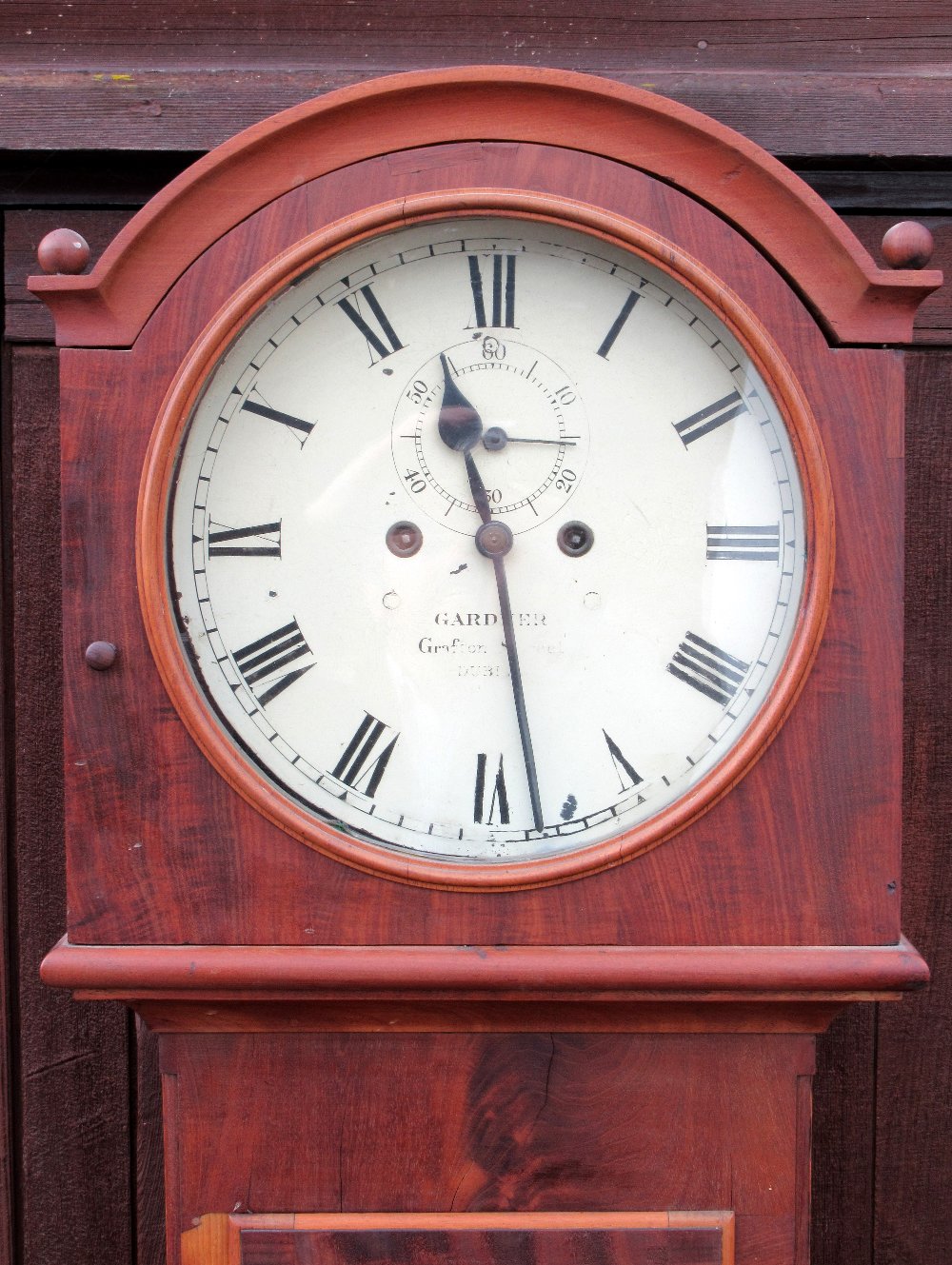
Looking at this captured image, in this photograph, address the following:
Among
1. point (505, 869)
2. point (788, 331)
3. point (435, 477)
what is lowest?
point (505, 869)

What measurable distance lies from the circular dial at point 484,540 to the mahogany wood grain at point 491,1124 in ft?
0.58

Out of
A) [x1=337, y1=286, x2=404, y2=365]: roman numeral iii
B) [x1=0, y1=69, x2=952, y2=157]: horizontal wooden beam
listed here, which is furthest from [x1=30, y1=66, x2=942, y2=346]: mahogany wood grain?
[x1=0, y1=69, x2=952, y2=157]: horizontal wooden beam

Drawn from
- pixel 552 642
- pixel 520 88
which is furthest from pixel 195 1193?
pixel 520 88

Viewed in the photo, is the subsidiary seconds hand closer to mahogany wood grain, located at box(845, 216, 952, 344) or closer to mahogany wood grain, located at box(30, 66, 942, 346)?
mahogany wood grain, located at box(30, 66, 942, 346)

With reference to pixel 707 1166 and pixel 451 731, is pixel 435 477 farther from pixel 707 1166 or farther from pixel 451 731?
pixel 707 1166

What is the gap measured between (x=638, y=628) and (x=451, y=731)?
0.17 m

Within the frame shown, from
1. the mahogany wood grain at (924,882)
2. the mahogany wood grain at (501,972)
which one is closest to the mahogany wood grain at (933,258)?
the mahogany wood grain at (924,882)

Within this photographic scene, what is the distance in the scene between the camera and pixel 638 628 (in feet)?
2.86

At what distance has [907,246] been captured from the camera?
32.9 inches

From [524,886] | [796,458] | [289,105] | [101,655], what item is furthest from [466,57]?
[524,886]

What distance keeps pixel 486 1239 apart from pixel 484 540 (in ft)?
1.78

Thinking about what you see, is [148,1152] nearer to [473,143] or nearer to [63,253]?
[63,253]

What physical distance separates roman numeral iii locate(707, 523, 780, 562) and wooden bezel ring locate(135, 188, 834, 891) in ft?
0.10

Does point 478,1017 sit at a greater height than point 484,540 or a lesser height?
lesser
